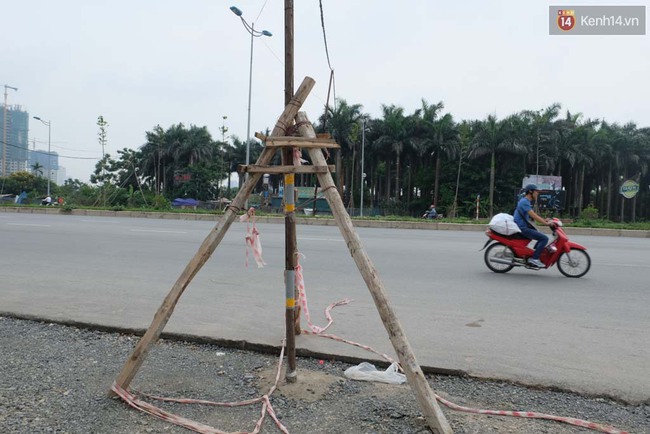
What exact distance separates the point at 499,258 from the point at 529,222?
71 centimetres

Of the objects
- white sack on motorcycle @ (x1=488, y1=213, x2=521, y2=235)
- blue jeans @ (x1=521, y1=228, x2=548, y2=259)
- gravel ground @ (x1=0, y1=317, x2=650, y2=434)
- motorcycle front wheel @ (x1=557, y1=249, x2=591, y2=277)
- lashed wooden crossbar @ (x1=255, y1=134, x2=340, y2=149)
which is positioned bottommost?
gravel ground @ (x1=0, y1=317, x2=650, y2=434)

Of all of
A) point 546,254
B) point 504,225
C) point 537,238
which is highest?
point 504,225

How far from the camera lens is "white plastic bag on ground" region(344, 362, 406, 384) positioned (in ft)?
10.7

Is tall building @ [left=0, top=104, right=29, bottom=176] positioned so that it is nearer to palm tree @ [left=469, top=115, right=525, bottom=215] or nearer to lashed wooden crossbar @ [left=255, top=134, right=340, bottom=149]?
palm tree @ [left=469, top=115, right=525, bottom=215]

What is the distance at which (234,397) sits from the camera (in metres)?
3.03

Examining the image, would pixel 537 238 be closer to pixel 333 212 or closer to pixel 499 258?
pixel 499 258

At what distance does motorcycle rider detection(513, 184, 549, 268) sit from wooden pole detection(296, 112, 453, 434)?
5.78 metres

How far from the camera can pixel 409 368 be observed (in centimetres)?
253

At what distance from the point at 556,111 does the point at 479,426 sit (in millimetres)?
44863

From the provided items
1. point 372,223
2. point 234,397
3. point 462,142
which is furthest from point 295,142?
point 462,142

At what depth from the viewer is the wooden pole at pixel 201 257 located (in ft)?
A: 9.57

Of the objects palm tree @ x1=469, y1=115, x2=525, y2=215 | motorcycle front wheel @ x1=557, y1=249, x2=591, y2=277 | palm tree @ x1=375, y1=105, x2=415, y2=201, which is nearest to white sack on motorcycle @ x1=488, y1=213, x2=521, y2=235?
motorcycle front wheel @ x1=557, y1=249, x2=591, y2=277

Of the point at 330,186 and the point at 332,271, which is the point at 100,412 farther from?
the point at 332,271

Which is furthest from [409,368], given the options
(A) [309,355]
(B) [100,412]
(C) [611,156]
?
(C) [611,156]
